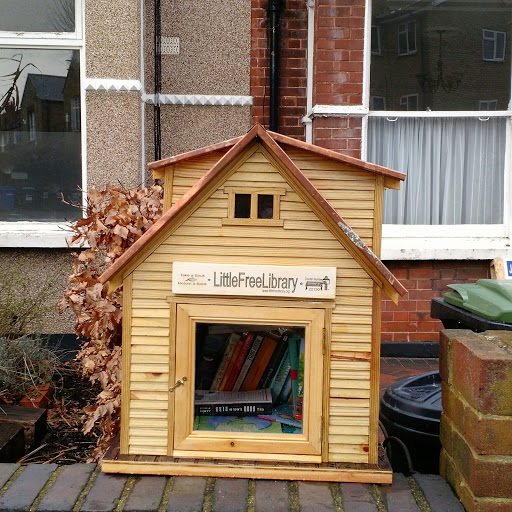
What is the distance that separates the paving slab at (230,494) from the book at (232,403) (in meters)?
0.28

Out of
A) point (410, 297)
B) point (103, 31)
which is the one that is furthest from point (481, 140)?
point (103, 31)

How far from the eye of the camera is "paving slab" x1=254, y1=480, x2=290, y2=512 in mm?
2232

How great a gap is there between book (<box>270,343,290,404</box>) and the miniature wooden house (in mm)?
223

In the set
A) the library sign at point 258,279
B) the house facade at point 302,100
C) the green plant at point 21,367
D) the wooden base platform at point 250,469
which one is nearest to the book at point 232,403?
the wooden base platform at point 250,469

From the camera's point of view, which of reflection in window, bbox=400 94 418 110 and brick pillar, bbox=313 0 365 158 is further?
reflection in window, bbox=400 94 418 110

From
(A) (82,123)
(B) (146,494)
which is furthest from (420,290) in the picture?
(B) (146,494)

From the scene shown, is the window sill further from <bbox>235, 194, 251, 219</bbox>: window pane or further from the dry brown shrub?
<bbox>235, 194, 251, 219</bbox>: window pane

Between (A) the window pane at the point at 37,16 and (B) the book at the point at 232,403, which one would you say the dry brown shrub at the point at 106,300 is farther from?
(A) the window pane at the point at 37,16

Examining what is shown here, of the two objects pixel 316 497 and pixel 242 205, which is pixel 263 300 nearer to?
pixel 242 205

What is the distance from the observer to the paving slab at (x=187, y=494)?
223cm

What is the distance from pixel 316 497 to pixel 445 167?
4.39 meters

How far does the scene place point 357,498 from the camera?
7.60 ft

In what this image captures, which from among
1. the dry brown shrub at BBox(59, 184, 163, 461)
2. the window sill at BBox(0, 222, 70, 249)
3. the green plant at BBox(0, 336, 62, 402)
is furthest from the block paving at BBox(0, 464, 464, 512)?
the window sill at BBox(0, 222, 70, 249)

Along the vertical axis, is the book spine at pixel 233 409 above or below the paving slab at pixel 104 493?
above
